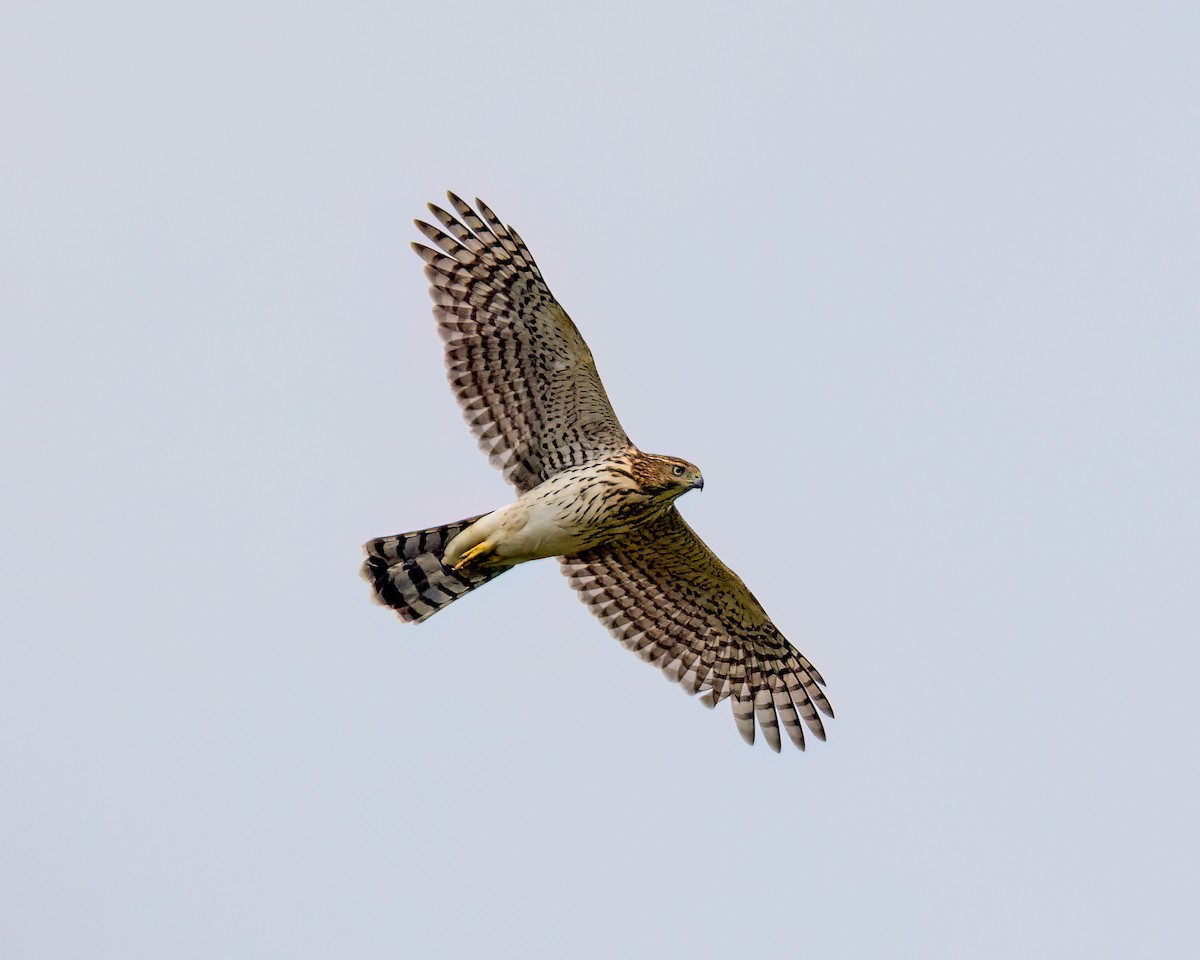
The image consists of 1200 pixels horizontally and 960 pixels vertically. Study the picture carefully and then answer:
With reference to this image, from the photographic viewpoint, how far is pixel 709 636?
52.1 feet

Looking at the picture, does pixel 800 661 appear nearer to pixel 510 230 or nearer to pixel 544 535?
pixel 544 535

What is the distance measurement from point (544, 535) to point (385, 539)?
1.47 metres

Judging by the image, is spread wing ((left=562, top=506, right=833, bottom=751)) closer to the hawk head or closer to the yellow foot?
the yellow foot

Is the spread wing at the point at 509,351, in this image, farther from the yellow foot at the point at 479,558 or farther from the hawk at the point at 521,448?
the yellow foot at the point at 479,558

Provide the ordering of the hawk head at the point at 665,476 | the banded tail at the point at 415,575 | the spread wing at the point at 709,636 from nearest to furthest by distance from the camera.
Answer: the hawk head at the point at 665,476, the banded tail at the point at 415,575, the spread wing at the point at 709,636

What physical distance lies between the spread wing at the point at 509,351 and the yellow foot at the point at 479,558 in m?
0.55

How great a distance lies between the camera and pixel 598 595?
15.7 metres

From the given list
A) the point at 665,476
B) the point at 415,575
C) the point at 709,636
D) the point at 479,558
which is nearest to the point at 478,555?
the point at 479,558

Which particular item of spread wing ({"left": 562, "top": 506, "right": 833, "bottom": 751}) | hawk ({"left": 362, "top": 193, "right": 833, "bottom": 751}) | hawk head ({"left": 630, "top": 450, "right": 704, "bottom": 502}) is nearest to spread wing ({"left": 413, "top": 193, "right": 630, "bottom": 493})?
hawk ({"left": 362, "top": 193, "right": 833, "bottom": 751})

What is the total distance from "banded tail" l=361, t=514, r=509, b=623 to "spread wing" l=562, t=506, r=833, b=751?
3.49 ft

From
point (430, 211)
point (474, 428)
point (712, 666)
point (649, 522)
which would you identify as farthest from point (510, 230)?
point (712, 666)

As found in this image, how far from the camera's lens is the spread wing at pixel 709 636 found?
1557 cm

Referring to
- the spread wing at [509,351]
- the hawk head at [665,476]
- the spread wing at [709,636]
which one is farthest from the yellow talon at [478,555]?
the hawk head at [665,476]

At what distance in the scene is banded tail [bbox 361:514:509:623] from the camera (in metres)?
14.9
